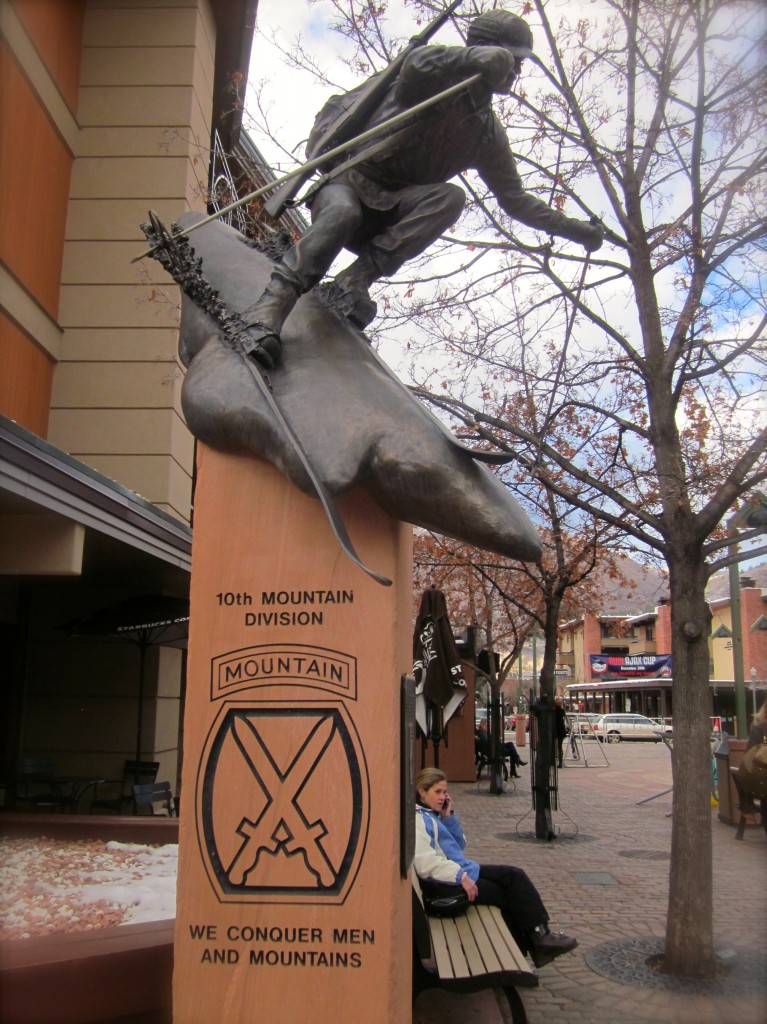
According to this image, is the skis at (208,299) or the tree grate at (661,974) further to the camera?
the tree grate at (661,974)

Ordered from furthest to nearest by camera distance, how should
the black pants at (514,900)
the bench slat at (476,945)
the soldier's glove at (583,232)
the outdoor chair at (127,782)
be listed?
the outdoor chair at (127,782) → the black pants at (514,900) → the bench slat at (476,945) → the soldier's glove at (583,232)

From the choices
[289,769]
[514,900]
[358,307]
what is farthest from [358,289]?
[514,900]

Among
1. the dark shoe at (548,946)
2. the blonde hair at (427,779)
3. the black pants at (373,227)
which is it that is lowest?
the dark shoe at (548,946)

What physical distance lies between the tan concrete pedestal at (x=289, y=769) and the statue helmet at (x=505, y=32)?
1892mm

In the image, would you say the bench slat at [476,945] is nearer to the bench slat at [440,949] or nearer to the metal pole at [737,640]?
the bench slat at [440,949]

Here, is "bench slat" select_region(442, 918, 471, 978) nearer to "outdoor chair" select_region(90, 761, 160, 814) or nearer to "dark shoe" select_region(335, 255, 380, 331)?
"dark shoe" select_region(335, 255, 380, 331)

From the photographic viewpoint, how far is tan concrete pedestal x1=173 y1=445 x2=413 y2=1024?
302cm

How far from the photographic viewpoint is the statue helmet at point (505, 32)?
11.4 feet

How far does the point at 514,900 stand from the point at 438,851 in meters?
0.55

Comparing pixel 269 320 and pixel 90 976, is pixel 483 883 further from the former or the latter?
pixel 269 320

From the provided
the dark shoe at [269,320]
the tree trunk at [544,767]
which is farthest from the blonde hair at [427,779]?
the tree trunk at [544,767]

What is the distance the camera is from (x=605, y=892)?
8.88 metres

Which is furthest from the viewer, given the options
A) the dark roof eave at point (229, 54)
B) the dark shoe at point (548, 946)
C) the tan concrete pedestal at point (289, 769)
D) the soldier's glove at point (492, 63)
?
the dark roof eave at point (229, 54)

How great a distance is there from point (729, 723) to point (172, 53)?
3539cm
